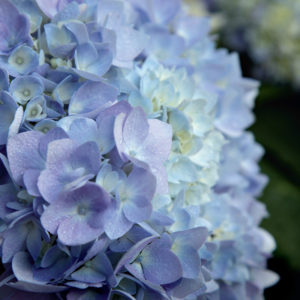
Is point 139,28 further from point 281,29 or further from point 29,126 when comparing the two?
point 281,29

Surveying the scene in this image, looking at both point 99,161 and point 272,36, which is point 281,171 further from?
point 99,161

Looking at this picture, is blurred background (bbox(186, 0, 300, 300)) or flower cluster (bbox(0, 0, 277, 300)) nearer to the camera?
flower cluster (bbox(0, 0, 277, 300))

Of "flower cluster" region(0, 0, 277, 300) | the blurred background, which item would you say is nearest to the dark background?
the blurred background

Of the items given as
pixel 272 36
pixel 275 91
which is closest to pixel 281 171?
pixel 275 91

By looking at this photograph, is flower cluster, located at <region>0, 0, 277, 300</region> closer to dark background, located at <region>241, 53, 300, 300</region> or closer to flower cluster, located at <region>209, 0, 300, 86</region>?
dark background, located at <region>241, 53, 300, 300</region>

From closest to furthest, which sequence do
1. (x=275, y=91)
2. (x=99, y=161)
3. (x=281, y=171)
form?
(x=99, y=161), (x=281, y=171), (x=275, y=91)

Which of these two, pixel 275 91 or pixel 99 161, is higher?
pixel 99 161
